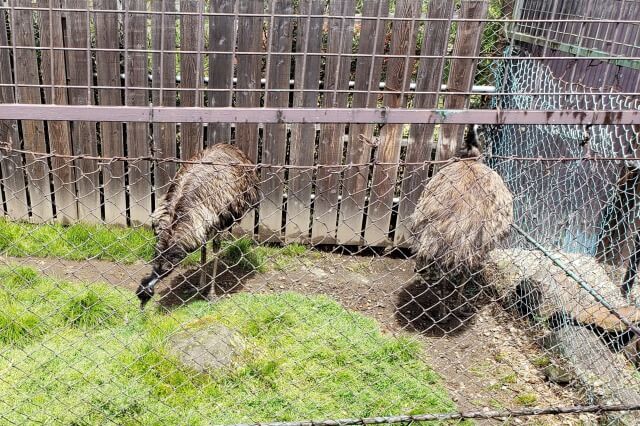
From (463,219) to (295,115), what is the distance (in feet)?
8.08

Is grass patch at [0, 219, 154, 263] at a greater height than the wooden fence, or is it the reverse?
the wooden fence

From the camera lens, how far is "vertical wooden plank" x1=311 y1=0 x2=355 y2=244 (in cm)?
562

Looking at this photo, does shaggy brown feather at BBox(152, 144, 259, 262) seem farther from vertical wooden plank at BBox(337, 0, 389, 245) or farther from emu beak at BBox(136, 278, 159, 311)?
vertical wooden plank at BBox(337, 0, 389, 245)

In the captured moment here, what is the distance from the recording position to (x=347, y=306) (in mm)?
5461

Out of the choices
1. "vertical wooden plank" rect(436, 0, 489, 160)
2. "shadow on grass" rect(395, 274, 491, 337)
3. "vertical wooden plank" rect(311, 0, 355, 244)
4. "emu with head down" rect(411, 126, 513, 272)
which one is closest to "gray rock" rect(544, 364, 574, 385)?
"shadow on grass" rect(395, 274, 491, 337)

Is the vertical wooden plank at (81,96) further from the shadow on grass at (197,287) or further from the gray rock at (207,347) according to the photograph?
the gray rock at (207,347)

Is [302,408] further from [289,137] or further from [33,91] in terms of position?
[33,91]

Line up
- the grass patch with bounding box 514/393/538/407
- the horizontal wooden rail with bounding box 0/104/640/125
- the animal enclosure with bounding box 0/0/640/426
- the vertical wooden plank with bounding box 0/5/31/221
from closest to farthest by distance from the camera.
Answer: the horizontal wooden rail with bounding box 0/104/640/125, the animal enclosure with bounding box 0/0/640/426, the grass patch with bounding box 514/393/538/407, the vertical wooden plank with bounding box 0/5/31/221

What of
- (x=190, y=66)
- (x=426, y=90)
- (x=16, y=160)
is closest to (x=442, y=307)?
(x=426, y=90)

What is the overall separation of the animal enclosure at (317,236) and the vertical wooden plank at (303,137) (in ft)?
0.07

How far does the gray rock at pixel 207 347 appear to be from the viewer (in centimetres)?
417

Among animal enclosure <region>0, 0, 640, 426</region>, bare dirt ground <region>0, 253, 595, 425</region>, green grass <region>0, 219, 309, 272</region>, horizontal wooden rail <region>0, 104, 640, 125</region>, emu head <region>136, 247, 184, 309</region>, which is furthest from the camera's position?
green grass <region>0, 219, 309, 272</region>

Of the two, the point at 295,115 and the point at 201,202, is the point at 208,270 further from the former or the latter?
the point at 295,115

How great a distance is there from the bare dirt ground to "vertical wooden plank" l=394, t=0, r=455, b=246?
2.27ft
